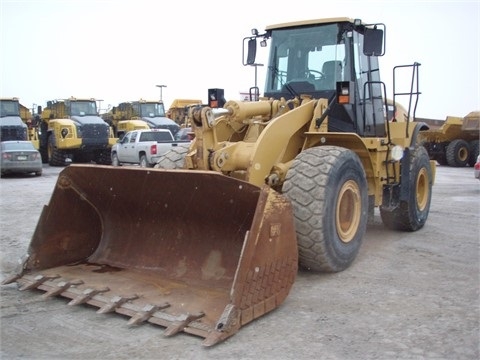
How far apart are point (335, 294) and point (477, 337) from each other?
51.4 inches

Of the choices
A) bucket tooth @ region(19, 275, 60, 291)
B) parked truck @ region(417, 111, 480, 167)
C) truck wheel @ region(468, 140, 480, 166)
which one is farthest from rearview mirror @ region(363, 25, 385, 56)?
truck wheel @ region(468, 140, 480, 166)

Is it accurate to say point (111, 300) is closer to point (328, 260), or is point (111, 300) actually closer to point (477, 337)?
point (328, 260)

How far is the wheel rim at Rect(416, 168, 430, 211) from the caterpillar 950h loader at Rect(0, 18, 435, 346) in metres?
1.24

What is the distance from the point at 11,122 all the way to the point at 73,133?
2.86m

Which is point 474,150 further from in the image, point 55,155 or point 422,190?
point 55,155

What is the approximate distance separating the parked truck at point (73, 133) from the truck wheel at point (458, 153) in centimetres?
1517

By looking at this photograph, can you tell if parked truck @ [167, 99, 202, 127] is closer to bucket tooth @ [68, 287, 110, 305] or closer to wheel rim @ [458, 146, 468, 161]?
wheel rim @ [458, 146, 468, 161]

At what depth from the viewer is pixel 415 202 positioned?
763cm

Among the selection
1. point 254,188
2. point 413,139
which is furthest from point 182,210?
point 413,139

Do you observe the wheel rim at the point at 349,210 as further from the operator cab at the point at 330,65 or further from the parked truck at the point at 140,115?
the parked truck at the point at 140,115

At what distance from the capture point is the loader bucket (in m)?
4.03

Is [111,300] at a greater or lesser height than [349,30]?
lesser

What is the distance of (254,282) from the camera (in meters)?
4.02

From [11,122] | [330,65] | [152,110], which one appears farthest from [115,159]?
[330,65]
